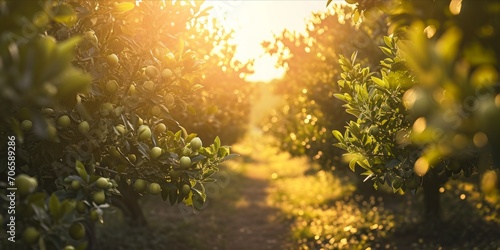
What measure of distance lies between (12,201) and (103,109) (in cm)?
131

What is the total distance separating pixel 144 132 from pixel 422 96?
2.92 meters

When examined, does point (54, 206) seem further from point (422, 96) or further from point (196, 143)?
point (422, 96)

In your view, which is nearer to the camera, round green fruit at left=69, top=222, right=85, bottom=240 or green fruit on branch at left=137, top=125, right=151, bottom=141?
round green fruit at left=69, top=222, right=85, bottom=240

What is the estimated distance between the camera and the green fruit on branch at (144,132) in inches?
182

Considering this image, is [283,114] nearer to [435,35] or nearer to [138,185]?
[138,185]

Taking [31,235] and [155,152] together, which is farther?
[155,152]

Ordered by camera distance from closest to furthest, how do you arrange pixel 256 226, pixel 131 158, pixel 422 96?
pixel 422 96
pixel 131 158
pixel 256 226

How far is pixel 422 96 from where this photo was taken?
227cm

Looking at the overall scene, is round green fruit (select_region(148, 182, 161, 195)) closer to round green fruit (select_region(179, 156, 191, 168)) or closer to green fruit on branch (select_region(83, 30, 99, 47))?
round green fruit (select_region(179, 156, 191, 168))

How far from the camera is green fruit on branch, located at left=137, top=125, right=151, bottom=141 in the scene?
182 inches

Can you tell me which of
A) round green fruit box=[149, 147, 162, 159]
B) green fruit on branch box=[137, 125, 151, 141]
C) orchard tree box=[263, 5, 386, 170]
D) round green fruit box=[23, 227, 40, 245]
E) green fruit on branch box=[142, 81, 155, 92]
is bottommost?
round green fruit box=[23, 227, 40, 245]

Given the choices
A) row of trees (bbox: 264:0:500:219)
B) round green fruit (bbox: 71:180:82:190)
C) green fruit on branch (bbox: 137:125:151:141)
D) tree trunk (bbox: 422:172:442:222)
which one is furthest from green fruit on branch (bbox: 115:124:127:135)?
tree trunk (bbox: 422:172:442:222)

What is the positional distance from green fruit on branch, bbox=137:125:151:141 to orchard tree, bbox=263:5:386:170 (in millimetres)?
7427

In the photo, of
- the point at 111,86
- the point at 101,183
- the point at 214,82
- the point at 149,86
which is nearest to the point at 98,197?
the point at 101,183
